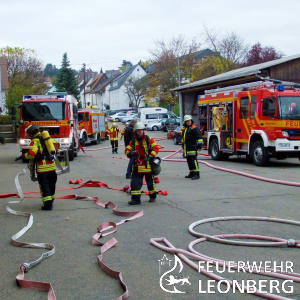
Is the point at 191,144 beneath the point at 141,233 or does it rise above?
above

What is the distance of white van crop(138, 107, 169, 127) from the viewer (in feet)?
160

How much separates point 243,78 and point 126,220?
1861cm

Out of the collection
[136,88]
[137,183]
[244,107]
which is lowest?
[137,183]

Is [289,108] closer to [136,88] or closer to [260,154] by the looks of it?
[260,154]

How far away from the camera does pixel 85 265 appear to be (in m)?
5.16

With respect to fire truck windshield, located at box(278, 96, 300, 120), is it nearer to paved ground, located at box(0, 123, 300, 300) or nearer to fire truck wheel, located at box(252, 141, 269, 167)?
fire truck wheel, located at box(252, 141, 269, 167)

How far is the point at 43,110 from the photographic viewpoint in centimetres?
1950

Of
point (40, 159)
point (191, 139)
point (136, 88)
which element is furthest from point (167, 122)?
point (40, 159)

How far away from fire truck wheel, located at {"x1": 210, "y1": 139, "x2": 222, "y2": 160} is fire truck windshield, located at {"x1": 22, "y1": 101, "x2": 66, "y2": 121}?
261 inches

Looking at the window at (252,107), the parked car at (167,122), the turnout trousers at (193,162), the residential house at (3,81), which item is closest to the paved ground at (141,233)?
the turnout trousers at (193,162)

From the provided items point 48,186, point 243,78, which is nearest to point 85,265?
point 48,186

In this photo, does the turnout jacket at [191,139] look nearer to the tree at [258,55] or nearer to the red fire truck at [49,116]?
the red fire truck at [49,116]

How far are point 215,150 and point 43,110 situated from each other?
7742 millimetres

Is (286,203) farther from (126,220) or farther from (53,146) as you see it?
(53,146)
